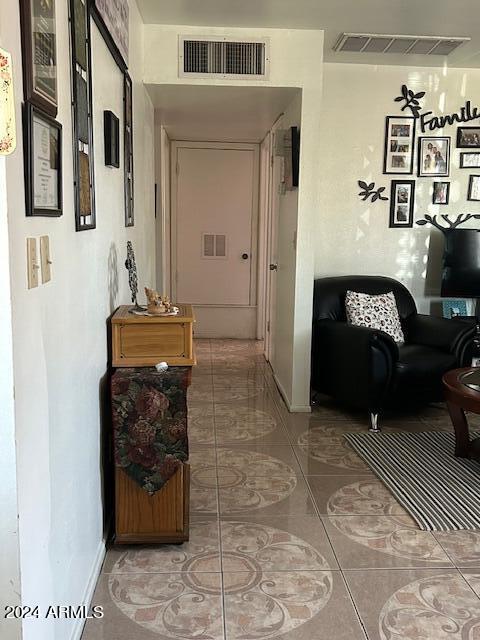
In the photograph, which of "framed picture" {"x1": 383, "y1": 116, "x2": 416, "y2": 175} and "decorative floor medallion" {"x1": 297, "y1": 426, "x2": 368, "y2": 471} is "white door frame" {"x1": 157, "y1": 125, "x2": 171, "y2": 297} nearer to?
"framed picture" {"x1": 383, "y1": 116, "x2": 416, "y2": 175}

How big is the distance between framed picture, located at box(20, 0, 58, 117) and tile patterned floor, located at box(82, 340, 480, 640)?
5.37ft

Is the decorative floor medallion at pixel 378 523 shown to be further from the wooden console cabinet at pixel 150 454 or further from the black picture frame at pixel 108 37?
the black picture frame at pixel 108 37

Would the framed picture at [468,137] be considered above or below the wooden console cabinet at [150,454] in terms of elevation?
above

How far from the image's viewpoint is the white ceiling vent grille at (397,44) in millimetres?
3924

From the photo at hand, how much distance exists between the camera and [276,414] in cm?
421

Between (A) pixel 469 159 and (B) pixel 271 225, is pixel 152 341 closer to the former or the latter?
(B) pixel 271 225

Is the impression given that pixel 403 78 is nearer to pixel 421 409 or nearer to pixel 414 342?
pixel 414 342

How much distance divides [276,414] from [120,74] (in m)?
2.43

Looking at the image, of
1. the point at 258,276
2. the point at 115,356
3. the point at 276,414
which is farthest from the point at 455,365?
the point at 258,276

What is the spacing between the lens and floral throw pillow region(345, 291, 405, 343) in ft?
14.0

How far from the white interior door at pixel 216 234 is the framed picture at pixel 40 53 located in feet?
16.5

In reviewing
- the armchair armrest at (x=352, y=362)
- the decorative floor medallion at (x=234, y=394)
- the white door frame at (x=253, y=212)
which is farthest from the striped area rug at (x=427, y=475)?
the white door frame at (x=253, y=212)

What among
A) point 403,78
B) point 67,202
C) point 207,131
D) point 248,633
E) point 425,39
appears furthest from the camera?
point 207,131

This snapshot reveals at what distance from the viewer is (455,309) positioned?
4879mm
